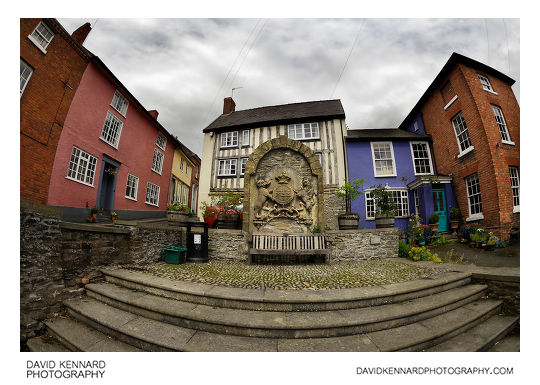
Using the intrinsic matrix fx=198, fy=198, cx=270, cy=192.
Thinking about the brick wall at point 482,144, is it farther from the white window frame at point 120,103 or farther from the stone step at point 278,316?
the white window frame at point 120,103

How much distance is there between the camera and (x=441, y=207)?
1002cm

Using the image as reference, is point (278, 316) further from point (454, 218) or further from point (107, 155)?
point (107, 155)

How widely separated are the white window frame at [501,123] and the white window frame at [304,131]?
7.55 m

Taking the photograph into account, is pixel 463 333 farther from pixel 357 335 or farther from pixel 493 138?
pixel 493 138

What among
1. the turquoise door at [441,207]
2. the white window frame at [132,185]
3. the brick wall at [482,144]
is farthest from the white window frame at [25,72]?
the turquoise door at [441,207]

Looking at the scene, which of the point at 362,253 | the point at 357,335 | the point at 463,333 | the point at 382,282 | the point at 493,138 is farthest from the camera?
the point at 493,138

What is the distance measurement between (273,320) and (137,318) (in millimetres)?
1872

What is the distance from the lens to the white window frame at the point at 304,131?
510 inches

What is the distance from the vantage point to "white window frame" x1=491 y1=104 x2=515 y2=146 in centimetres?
659

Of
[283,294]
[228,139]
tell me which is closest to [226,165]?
[228,139]

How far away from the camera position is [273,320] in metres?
2.53

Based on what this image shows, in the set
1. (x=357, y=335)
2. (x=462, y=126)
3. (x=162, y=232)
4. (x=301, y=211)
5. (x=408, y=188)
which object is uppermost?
(x=462, y=126)

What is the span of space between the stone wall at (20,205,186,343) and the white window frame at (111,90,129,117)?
29.3ft

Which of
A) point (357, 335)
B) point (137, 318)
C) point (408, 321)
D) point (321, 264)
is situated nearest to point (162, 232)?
point (137, 318)
